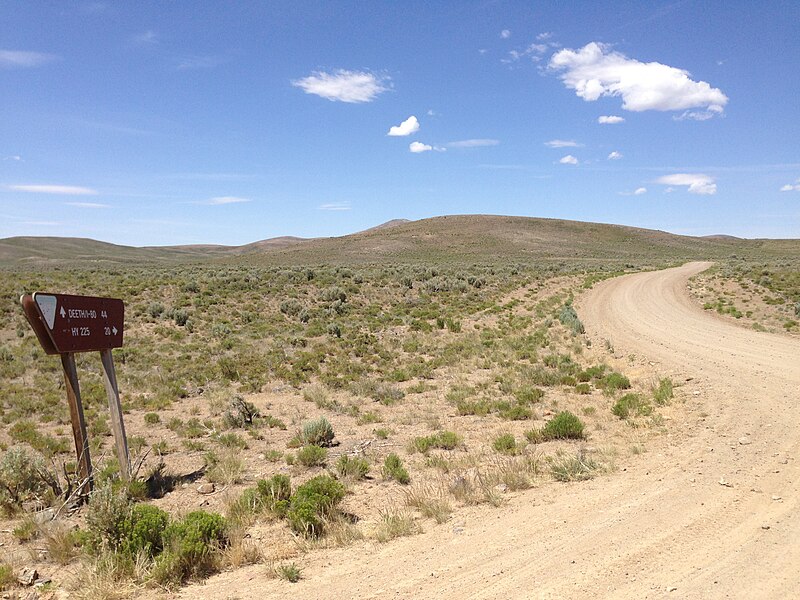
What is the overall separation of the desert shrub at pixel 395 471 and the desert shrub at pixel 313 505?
142cm

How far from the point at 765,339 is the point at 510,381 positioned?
9810 millimetres

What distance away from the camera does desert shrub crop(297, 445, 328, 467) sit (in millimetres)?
8961

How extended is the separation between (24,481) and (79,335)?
104 inches

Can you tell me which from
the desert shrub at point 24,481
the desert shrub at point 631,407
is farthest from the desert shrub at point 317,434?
the desert shrub at point 631,407

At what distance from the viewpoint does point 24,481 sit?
25.3ft

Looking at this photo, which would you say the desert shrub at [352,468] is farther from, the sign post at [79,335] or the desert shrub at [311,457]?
the sign post at [79,335]

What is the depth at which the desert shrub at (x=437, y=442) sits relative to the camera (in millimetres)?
9391

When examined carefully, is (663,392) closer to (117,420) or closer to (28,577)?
(117,420)

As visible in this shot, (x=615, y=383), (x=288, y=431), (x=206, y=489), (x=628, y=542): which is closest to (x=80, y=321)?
(x=206, y=489)

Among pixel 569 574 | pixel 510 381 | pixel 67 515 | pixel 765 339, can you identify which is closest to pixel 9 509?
pixel 67 515

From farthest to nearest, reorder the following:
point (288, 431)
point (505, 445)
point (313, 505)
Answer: point (288, 431)
point (505, 445)
point (313, 505)

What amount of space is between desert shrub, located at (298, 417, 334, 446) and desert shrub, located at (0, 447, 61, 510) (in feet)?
13.8

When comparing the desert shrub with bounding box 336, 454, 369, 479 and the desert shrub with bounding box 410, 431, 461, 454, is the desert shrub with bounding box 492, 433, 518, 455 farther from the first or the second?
the desert shrub with bounding box 336, 454, 369, 479

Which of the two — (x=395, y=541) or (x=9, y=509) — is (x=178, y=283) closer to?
(x=9, y=509)
